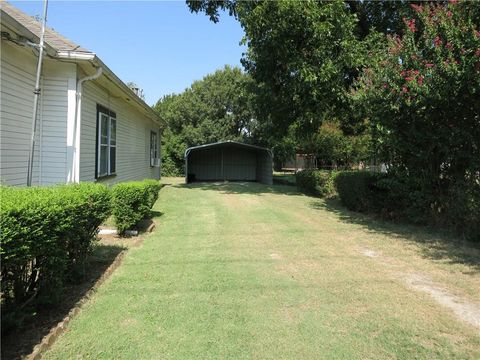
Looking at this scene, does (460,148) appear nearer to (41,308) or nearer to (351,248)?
(351,248)

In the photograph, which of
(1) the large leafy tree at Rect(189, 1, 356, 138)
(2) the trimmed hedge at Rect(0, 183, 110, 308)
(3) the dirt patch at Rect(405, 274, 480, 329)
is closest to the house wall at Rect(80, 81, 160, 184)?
(2) the trimmed hedge at Rect(0, 183, 110, 308)

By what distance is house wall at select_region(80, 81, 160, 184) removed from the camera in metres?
8.66

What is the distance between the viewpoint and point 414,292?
4.62 m

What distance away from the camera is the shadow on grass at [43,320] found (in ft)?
9.86

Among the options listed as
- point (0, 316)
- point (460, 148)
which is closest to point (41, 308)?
point (0, 316)

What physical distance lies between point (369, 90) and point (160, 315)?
22.2 ft

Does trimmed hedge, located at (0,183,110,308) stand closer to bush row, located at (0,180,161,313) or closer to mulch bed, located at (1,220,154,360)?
bush row, located at (0,180,161,313)

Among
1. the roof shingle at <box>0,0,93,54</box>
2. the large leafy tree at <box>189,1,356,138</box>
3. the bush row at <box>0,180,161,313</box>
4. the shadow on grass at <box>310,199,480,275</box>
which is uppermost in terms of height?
the large leafy tree at <box>189,1,356,138</box>

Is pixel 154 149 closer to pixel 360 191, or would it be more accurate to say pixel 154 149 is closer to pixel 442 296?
pixel 360 191

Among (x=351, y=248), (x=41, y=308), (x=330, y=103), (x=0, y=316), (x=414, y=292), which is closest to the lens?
(x=0, y=316)

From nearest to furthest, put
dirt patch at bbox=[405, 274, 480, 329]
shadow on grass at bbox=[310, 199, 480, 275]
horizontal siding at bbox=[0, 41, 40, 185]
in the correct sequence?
dirt patch at bbox=[405, 274, 480, 329] < shadow on grass at bbox=[310, 199, 480, 275] < horizontal siding at bbox=[0, 41, 40, 185]

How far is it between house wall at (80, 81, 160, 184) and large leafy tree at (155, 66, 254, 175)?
15.8 metres

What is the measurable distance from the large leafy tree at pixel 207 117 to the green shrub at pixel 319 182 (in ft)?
62.4

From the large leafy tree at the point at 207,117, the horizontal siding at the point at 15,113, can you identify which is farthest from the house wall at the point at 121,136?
the large leafy tree at the point at 207,117
